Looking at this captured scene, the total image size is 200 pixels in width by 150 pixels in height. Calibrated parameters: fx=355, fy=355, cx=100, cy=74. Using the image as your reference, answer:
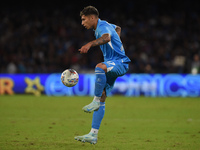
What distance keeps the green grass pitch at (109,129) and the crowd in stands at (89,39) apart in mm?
7428

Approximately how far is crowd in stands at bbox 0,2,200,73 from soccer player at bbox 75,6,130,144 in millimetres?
12094

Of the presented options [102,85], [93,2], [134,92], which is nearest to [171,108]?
[134,92]

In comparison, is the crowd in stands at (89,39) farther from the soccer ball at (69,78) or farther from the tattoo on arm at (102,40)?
the tattoo on arm at (102,40)

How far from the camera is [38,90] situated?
1833 centimetres

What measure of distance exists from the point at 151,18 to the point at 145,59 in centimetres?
465

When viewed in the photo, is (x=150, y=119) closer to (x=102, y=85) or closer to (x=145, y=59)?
(x=102, y=85)

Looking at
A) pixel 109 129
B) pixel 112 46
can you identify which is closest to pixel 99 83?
pixel 112 46

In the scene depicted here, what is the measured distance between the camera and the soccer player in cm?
580

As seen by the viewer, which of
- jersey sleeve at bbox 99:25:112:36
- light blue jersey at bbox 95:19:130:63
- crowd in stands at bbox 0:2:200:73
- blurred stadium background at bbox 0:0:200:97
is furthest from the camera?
crowd in stands at bbox 0:2:200:73

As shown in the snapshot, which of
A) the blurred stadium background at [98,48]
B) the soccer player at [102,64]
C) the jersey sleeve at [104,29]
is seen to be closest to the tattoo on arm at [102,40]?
the soccer player at [102,64]

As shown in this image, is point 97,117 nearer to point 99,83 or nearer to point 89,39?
point 99,83

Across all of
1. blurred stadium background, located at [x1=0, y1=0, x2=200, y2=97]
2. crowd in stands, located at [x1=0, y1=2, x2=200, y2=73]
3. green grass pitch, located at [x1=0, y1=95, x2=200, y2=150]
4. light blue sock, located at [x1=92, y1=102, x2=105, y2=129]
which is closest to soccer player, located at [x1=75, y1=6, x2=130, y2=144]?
light blue sock, located at [x1=92, y1=102, x2=105, y2=129]

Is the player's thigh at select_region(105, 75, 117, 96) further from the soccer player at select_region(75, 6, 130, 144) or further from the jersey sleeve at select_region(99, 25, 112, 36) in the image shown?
the jersey sleeve at select_region(99, 25, 112, 36)

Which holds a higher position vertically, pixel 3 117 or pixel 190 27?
pixel 190 27
